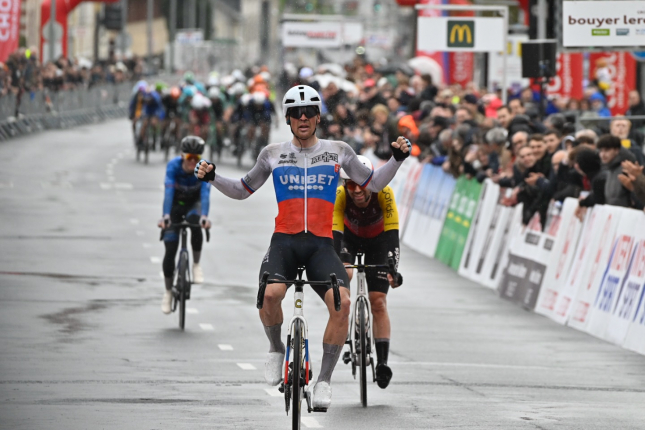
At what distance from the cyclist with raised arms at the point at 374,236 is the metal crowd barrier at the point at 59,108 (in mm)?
28997

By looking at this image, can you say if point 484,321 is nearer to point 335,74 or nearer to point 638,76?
point 638,76

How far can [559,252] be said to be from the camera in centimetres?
1568

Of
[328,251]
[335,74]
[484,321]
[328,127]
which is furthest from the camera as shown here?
[335,74]

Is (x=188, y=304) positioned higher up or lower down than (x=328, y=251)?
lower down

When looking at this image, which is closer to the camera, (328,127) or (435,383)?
(435,383)

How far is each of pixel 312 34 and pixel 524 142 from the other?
32.9 m

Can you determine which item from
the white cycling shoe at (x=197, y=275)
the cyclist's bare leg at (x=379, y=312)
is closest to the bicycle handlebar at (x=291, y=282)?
the cyclist's bare leg at (x=379, y=312)

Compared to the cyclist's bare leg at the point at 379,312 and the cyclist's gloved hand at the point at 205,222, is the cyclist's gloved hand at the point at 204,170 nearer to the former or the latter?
the cyclist's bare leg at the point at 379,312

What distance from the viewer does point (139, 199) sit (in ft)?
90.9

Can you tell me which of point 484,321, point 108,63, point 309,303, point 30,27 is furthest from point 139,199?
point 30,27

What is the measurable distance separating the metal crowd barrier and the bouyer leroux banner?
2323cm

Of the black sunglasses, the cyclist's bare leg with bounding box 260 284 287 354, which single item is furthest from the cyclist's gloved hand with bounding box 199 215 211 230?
the black sunglasses

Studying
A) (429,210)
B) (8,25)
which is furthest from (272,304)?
(8,25)

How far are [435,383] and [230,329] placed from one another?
349cm
